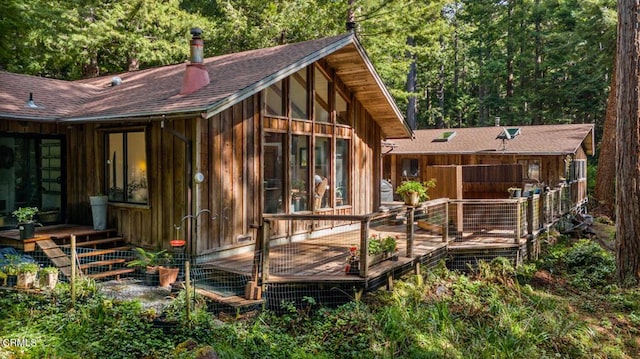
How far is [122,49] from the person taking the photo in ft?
55.4

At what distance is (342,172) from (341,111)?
1413 mm

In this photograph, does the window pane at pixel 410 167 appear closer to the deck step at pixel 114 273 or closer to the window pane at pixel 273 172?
the window pane at pixel 273 172

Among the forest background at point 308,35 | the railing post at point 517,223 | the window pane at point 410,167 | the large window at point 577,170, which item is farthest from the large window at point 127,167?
the large window at point 577,170

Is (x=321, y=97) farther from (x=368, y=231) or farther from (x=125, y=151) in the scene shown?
(x=368, y=231)

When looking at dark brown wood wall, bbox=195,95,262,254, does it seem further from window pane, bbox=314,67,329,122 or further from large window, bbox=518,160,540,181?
large window, bbox=518,160,540,181

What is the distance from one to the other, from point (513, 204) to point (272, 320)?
613 cm

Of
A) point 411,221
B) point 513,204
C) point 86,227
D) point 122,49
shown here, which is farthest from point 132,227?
point 122,49

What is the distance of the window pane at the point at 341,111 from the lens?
1063 centimetres

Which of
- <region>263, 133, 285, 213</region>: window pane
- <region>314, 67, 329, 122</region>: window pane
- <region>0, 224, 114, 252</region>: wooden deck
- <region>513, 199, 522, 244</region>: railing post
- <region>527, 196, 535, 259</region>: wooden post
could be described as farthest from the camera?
<region>527, 196, 535, 259</region>: wooden post

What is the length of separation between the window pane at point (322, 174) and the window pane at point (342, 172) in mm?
396

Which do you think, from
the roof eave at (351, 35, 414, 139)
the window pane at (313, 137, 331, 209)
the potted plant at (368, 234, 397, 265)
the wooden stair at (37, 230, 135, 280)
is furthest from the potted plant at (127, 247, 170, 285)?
the roof eave at (351, 35, 414, 139)

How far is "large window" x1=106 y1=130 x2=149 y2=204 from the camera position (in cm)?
810

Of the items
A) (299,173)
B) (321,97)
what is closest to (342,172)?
(299,173)

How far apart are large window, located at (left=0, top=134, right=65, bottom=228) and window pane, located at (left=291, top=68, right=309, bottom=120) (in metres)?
4.66
